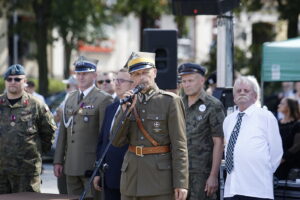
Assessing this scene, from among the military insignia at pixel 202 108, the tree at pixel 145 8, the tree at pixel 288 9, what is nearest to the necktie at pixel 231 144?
the military insignia at pixel 202 108

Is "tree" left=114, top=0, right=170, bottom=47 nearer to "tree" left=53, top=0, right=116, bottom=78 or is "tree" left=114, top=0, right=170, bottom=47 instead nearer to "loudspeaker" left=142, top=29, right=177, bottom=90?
"tree" left=53, top=0, right=116, bottom=78

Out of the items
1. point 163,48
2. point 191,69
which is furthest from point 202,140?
point 163,48

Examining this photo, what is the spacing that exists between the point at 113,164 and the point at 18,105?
142 cm

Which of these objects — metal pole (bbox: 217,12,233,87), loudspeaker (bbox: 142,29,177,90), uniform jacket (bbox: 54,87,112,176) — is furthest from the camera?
metal pole (bbox: 217,12,233,87)

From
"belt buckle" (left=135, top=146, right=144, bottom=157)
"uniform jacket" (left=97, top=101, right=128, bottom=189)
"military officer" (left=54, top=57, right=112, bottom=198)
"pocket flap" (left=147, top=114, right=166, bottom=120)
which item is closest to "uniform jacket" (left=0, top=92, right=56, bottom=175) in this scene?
"military officer" (left=54, top=57, right=112, bottom=198)

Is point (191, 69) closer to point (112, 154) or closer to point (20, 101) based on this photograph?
point (112, 154)

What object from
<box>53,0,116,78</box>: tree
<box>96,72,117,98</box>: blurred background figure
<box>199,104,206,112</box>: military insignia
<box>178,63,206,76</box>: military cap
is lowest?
<box>199,104,206,112</box>: military insignia

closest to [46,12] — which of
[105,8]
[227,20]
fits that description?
[105,8]

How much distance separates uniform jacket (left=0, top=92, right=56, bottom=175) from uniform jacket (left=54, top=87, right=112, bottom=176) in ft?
0.98

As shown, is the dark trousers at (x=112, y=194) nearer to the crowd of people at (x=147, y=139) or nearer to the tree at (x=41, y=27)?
the crowd of people at (x=147, y=139)

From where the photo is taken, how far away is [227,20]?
34.7ft

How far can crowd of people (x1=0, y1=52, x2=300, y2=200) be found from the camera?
23.0 feet

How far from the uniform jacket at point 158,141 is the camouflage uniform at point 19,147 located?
2.07 metres

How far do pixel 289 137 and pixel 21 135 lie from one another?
3463 millimetres
